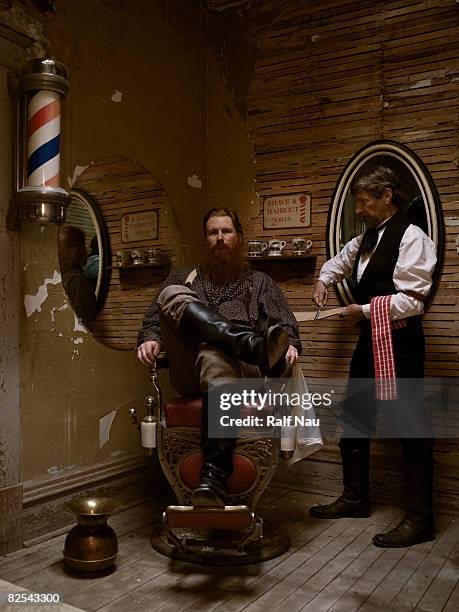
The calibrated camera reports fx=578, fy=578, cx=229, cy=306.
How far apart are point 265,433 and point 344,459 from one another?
0.77 m

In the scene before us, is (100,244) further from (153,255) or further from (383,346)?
(383,346)

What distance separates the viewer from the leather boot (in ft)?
7.20

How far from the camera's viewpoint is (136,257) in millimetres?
3580

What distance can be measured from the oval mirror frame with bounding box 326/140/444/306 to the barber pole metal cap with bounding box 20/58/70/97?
5.56ft

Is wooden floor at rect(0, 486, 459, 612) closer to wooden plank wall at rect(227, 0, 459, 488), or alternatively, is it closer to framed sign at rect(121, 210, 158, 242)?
wooden plank wall at rect(227, 0, 459, 488)

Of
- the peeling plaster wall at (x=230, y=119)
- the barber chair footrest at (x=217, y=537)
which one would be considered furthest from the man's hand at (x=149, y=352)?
the peeling plaster wall at (x=230, y=119)

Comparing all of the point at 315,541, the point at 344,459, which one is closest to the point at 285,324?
the point at 344,459

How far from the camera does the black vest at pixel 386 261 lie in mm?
2804

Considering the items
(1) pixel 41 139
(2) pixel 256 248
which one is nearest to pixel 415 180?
(2) pixel 256 248

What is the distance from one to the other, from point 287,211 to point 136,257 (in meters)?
0.98

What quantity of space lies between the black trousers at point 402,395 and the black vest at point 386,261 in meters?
0.19

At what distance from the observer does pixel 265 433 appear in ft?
8.04

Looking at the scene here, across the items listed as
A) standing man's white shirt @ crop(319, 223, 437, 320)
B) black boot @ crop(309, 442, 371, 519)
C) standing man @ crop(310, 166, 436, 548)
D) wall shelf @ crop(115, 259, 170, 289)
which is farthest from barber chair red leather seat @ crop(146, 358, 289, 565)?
wall shelf @ crop(115, 259, 170, 289)

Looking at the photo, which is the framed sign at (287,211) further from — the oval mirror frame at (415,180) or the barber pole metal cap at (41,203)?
the barber pole metal cap at (41,203)
